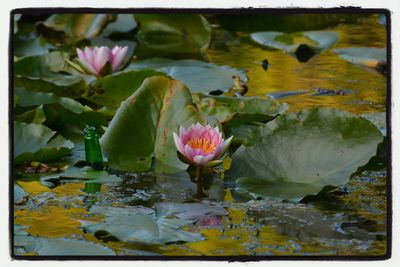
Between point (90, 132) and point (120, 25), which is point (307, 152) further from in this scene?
point (120, 25)

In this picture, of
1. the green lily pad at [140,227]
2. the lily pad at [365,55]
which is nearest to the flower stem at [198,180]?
the green lily pad at [140,227]

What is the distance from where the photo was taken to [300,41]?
10.1 feet

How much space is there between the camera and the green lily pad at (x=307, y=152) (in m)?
2.02

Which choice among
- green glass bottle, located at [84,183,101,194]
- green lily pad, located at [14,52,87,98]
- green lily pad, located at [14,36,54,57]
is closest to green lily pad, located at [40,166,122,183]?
green glass bottle, located at [84,183,101,194]

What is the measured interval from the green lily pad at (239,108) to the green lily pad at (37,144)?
38cm

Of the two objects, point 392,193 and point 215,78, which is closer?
point 392,193

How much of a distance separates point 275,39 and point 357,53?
0.35 meters

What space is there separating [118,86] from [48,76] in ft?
1.01

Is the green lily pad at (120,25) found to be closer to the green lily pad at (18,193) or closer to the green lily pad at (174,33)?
the green lily pad at (174,33)

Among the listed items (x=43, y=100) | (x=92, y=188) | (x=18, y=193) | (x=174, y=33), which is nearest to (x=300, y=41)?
(x=174, y=33)

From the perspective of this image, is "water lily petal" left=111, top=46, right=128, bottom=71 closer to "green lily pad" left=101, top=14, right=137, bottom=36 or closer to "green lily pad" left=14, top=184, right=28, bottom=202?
"green lily pad" left=101, top=14, right=137, bottom=36

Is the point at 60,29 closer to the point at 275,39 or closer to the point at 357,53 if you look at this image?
the point at 275,39

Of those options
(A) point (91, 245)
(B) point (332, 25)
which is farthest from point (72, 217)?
(B) point (332, 25)

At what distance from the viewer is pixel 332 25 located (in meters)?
3.14
